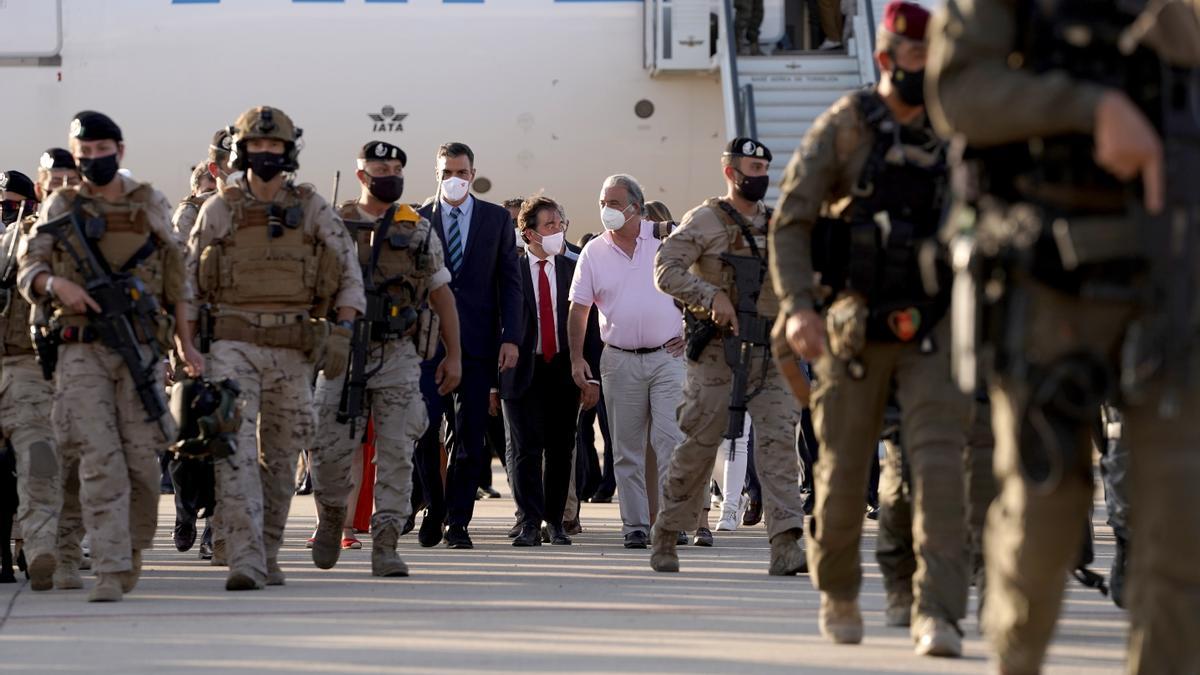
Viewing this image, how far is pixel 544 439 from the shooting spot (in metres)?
10.9

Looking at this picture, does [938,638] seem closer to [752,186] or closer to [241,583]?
[241,583]

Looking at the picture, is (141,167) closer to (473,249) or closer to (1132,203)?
(473,249)

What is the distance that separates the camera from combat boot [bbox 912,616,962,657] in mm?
5629

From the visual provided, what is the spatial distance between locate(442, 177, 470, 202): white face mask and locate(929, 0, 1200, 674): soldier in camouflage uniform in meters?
6.05

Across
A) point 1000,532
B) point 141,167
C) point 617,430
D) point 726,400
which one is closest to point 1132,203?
point 1000,532

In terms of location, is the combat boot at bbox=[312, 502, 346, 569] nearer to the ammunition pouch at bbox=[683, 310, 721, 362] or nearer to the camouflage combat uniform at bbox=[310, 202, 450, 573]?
the camouflage combat uniform at bbox=[310, 202, 450, 573]

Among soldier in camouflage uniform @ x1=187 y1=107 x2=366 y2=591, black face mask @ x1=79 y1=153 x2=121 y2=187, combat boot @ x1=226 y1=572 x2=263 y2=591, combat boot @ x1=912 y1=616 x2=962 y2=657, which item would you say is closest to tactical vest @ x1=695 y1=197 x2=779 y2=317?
soldier in camouflage uniform @ x1=187 y1=107 x2=366 y2=591

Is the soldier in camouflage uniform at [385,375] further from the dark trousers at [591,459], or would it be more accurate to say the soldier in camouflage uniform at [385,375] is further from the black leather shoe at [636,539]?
→ the dark trousers at [591,459]

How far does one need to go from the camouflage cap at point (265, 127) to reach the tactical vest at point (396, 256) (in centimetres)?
82

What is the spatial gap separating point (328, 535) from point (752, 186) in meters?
2.40

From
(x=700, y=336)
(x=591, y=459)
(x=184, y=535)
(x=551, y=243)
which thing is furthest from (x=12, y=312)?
(x=591, y=459)

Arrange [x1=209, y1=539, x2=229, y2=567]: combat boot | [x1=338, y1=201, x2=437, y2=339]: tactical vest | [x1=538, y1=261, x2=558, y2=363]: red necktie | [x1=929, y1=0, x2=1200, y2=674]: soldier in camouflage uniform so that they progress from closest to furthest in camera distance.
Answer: [x1=929, y1=0, x2=1200, y2=674]: soldier in camouflage uniform → [x1=338, y1=201, x2=437, y2=339]: tactical vest → [x1=209, y1=539, x2=229, y2=567]: combat boot → [x1=538, y1=261, x2=558, y2=363]: red necktie

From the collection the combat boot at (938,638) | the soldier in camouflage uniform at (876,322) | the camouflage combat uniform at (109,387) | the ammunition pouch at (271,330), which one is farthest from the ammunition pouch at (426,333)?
the combat boot at (938,638)

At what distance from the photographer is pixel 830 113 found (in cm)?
595
